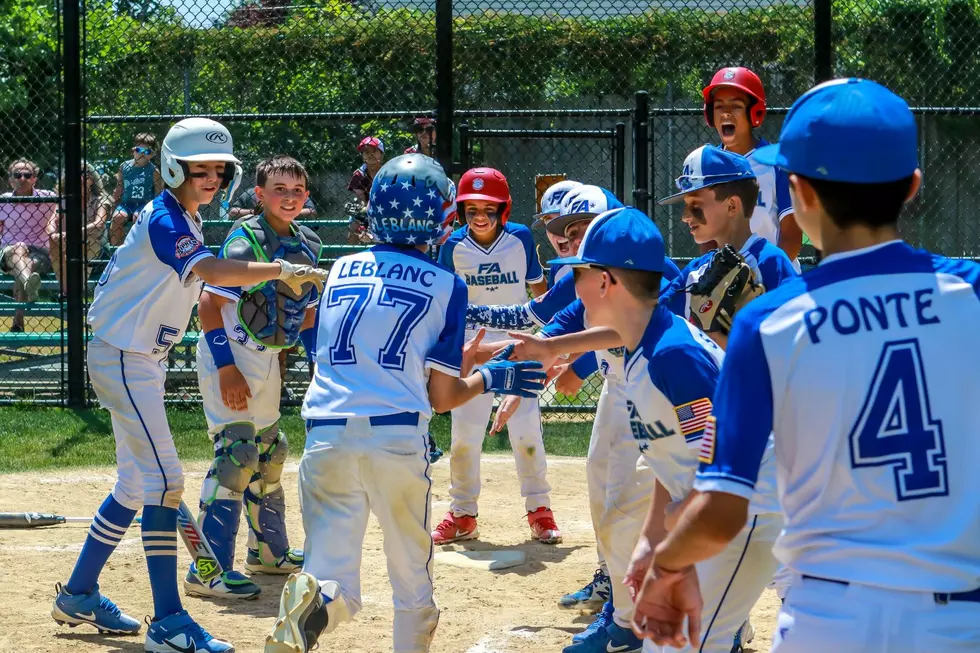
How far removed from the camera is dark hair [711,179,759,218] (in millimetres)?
4336

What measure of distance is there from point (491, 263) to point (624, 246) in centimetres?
387

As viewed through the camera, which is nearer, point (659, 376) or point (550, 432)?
point (659, 376)

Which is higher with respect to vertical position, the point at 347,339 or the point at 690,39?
the point at 690,39

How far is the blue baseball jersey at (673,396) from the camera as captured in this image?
3.20 metres

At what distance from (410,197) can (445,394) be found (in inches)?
28.1

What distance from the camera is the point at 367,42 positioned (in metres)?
14.6

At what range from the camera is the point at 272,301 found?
5664mm

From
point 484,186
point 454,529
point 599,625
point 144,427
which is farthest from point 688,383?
point 484,186

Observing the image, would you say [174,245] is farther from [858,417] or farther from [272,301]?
[858,417]

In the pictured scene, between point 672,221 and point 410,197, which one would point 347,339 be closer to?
point 410,197

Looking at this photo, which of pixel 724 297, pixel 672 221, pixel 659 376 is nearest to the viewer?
pixel 659 376

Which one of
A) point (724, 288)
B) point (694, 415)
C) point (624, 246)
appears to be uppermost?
point (624, 246)

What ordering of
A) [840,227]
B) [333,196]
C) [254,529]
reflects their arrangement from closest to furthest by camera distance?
[840,227] → [254,529] → [333,196]

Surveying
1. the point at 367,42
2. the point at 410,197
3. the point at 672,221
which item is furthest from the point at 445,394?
the point at 367,42
